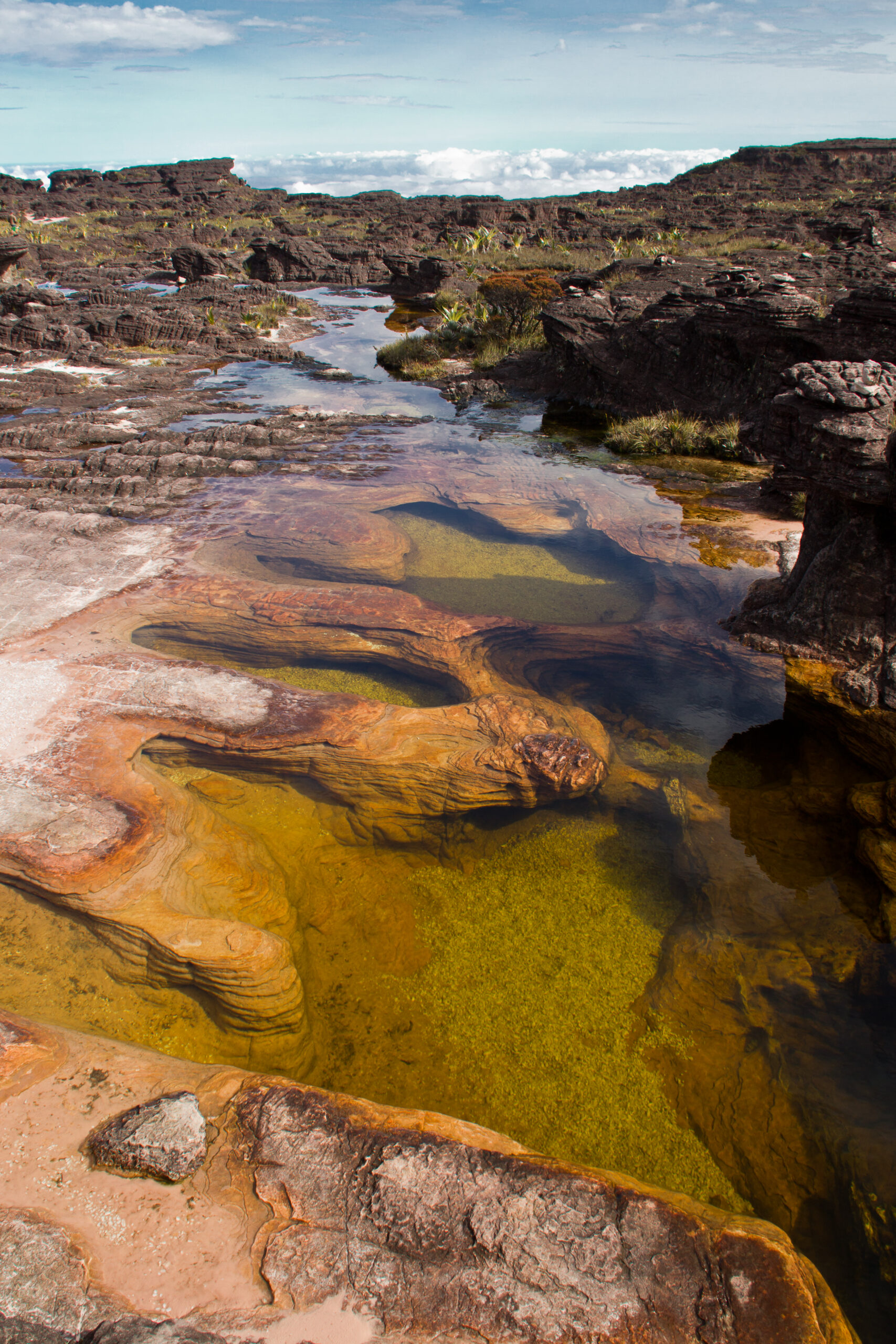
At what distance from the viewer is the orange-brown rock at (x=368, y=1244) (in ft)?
6.93

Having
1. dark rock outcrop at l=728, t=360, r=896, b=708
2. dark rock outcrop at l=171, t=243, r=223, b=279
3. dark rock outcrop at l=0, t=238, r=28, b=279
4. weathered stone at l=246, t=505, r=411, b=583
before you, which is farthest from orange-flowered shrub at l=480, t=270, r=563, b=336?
dark rock outcrop at l=0, t=238, r=28, b=279

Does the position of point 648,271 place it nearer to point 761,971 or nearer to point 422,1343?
point 761,971

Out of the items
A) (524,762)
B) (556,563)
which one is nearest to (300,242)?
(556,563)

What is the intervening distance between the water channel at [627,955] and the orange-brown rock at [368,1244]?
21.9 inches

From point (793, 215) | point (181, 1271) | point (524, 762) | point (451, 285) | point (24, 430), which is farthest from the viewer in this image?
point (793, 215)

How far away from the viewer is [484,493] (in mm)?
9875

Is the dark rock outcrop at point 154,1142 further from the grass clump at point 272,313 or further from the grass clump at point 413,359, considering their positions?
the grass clump at point 272,313

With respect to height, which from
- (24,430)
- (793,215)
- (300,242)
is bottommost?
(24,430)

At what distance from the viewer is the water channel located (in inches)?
119

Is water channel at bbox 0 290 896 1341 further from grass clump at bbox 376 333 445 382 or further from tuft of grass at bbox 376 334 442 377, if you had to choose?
tuft of grass at bbox 376 334 442 377

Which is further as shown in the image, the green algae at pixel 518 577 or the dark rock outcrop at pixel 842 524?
the green algae at pixel 518 577

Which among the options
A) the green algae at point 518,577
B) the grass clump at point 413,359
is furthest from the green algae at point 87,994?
the grass clump at point 413,359

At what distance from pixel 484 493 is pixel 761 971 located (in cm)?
756

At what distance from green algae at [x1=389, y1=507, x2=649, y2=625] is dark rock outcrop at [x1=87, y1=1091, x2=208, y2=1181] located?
4900 mm
